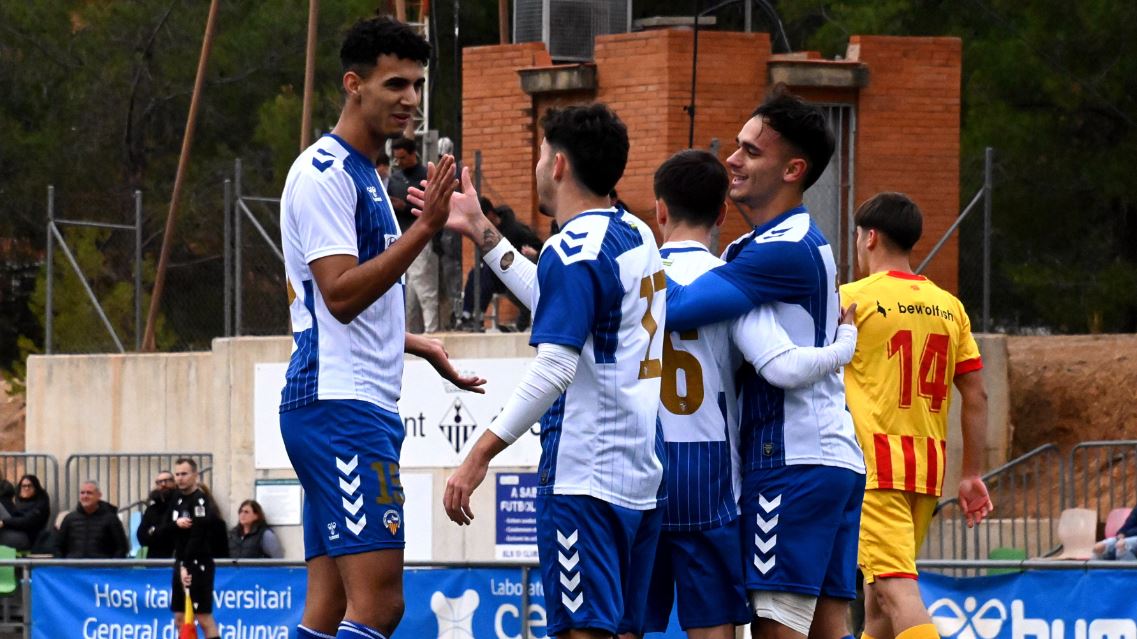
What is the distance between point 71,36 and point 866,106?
796 inches

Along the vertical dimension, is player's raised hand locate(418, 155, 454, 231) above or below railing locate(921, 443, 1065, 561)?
above

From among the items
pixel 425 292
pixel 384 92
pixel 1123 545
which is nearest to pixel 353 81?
pixel 384 92

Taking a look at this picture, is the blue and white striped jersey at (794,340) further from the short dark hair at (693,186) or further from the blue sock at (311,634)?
the blue sock at (311,634)

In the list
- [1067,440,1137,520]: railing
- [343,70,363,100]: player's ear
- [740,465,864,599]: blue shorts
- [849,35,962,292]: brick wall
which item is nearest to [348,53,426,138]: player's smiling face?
[343,70,363,100]: player's ear

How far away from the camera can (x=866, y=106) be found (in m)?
21.8

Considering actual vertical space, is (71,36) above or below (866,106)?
above

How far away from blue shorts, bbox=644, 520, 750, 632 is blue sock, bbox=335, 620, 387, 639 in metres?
1.05

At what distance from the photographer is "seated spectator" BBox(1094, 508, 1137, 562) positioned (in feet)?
47.6

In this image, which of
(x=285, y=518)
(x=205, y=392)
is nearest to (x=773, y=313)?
(x=285, y=518)

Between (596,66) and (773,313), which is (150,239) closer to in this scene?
(596,66)

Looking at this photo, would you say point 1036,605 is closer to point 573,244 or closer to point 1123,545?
point 1123,545

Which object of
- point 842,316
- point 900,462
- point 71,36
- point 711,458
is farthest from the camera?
point 71,36

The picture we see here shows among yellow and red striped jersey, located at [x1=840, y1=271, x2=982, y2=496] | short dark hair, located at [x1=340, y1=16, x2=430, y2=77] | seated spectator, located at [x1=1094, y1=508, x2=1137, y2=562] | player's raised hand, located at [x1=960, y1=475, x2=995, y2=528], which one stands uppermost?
short dark hair, located at [x1=340, y1=16, x2=430, y2=77]

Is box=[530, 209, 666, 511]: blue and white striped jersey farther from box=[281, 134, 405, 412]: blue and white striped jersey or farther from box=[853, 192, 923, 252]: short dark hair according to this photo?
box=[853, 192, 923, 252]: short dark hair
